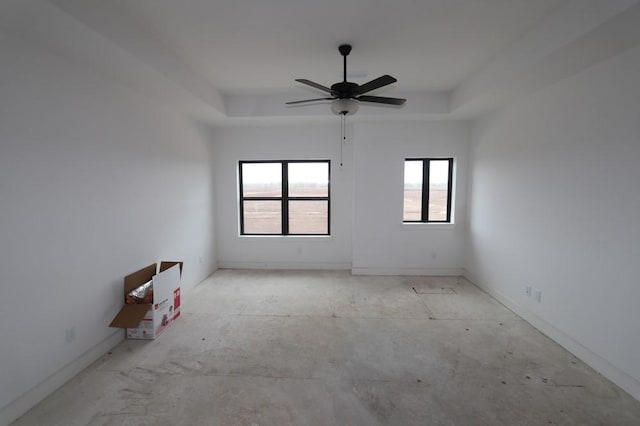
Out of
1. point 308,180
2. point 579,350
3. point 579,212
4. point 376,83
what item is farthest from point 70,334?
point 579,212

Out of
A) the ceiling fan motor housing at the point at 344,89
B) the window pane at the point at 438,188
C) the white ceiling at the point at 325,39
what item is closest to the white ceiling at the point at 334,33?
the white ceiling at the point at 325,39

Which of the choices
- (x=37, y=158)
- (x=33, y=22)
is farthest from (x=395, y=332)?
(x=33, y=22)

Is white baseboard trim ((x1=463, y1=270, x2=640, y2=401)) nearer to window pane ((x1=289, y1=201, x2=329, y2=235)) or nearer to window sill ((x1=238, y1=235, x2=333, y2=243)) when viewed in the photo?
window sill ((x1=238, y1=235, x2=333, y2=243))

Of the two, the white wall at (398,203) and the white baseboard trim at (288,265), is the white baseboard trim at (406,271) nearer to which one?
the white wall at (398,203)

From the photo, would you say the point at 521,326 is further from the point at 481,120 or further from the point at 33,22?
the point at 33,22

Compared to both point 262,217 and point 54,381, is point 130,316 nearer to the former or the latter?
point 54,381

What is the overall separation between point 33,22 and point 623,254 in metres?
4.37

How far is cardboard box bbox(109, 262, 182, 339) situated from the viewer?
8.30 feet

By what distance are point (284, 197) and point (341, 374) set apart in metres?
3.19

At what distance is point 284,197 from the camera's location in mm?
4824

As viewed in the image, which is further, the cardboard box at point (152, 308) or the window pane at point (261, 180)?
the window pane at point (261, 180)

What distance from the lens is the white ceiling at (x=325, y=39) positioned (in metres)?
1.79

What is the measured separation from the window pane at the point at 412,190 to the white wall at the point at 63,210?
3.65 m

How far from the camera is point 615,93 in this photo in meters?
2.08
